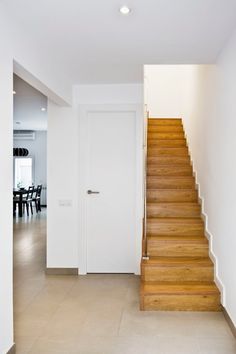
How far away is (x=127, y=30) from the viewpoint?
9.04 feet

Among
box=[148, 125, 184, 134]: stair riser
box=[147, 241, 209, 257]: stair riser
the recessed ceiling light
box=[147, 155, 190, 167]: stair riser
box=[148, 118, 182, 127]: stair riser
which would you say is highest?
the recessed ceiling light

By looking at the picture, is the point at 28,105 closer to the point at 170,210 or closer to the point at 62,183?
the point at 62,183

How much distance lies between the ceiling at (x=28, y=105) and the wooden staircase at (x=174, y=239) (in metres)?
2.33

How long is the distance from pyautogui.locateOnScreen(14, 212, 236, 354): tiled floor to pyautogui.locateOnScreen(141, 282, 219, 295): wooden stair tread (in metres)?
0.20

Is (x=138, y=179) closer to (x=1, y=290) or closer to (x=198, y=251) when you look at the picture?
(x=198, y=251)

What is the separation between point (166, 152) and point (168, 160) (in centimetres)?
22

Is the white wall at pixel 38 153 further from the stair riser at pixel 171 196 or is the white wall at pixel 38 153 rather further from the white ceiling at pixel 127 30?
the white ceiling at pixel 127 30

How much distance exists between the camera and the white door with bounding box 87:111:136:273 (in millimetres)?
4645

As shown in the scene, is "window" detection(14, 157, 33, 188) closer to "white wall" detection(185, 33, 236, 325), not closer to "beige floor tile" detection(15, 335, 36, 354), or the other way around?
"white wall" detection(185, 33, 236, 325)

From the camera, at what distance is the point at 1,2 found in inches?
89.8

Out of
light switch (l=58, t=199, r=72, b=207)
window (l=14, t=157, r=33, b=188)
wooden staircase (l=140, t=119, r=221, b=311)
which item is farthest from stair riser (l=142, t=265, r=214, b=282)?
window (l=14, t=157, r=33, b=188)

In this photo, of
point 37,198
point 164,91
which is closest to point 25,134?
point 37,198

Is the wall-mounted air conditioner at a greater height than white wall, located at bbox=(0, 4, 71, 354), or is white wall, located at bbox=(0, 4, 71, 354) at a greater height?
the wall-mounted air conditioner

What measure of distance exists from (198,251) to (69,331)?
70.4 inches
